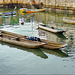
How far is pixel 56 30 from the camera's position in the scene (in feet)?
108

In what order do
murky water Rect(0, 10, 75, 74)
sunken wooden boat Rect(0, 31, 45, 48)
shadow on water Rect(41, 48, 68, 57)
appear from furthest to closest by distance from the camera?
1. sunken wooden boat Rect(0, 31, 45, 48)
2. shadow on water Rect(41, 48, 68, 57)
3. murky water Rect(0, 10, 75, 74)

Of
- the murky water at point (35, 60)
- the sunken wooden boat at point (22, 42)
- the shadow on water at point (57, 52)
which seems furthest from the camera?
the sunken wooden boat at point (22, 42)

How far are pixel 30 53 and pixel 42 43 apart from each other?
2015mm

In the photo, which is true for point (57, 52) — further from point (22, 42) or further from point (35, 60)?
point (22, 42)

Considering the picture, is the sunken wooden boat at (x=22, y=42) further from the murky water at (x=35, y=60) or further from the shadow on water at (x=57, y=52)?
the shadow on water at (x=57, y=52)

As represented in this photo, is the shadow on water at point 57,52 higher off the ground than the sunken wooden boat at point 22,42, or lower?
lower

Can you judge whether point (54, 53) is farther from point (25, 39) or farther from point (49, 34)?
point (49, 34)

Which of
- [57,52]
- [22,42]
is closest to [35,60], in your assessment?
[57,52]

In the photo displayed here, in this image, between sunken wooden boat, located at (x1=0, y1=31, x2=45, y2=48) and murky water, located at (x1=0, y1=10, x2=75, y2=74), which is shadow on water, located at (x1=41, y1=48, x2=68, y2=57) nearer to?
murky water, located at (x1=0, y1=10, x2=75, y2=74)

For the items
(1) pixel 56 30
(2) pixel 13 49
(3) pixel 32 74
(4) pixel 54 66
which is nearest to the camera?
(3) pixel 32 74

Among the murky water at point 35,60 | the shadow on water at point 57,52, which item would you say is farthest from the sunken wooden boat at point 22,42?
the shadow on water at point 57,52

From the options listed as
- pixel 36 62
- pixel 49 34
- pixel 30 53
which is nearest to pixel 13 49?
pixel 30 53

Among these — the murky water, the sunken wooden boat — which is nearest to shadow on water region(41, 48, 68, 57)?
the murky water

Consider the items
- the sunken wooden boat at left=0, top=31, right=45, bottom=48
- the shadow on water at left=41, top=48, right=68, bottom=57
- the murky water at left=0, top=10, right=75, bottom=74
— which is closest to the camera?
the murky water at left=0, top=10, right=75, bottom=74
